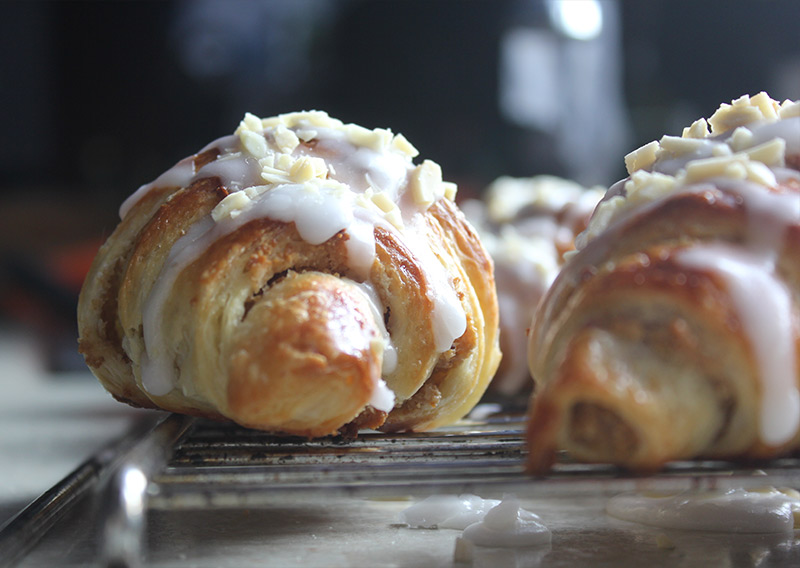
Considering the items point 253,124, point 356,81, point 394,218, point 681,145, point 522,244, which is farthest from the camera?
point 356,81

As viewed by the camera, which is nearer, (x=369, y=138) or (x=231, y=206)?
(x=231, y=206)

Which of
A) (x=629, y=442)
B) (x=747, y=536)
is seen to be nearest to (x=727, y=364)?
(x=629, y=442)

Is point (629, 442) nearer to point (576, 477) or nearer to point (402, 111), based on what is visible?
point (576, 477)

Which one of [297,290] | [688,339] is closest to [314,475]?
[297,290]

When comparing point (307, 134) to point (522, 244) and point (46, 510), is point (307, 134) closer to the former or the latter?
point (46, 510)

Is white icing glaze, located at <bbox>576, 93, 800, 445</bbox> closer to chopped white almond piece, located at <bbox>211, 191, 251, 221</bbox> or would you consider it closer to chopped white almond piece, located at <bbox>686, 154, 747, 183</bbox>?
chopped white almond piece, located at <bbox>686, 154, 747, 183</bbox>

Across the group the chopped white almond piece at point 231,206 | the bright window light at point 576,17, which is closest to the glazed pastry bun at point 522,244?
the chopped white almond piece at point 231,206

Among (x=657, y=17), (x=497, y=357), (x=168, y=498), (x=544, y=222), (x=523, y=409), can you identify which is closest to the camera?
(x=168, y=498)
